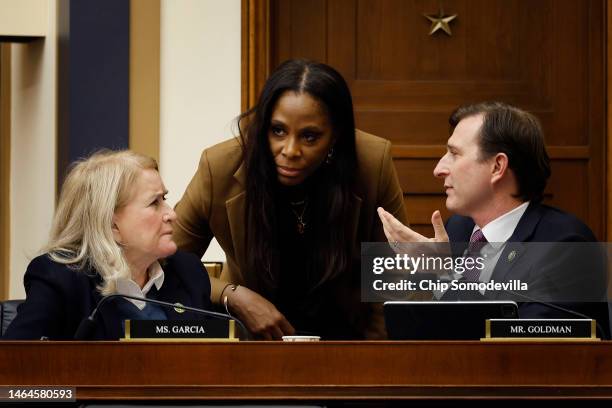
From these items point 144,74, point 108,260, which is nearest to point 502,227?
point 108,260

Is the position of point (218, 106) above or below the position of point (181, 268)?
above

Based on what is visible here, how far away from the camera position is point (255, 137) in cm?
334

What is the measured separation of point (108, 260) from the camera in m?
3.12

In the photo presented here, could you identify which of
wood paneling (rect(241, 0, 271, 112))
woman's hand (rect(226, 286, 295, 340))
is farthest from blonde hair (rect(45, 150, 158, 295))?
wood paneling (rect(241, 0, 271, 112))

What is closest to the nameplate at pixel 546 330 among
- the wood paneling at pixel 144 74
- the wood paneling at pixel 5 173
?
the wood paneling at pixel 144 74

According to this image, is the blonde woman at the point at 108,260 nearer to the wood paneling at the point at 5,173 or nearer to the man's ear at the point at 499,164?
the man's ear at the point at 499,164

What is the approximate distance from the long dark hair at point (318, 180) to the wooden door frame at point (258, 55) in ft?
5.46

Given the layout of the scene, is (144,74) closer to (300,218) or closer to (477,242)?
(300,218)

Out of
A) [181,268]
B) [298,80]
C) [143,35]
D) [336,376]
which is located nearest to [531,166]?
[298,80]

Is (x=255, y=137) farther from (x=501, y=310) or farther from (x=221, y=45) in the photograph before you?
(x=221, y=45)

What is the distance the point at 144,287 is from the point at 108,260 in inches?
7.5

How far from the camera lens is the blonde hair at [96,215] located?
10.2ft

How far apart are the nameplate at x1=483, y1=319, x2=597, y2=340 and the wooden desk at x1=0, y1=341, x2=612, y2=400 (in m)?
0.06

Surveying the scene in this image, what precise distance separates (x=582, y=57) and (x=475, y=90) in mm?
474
